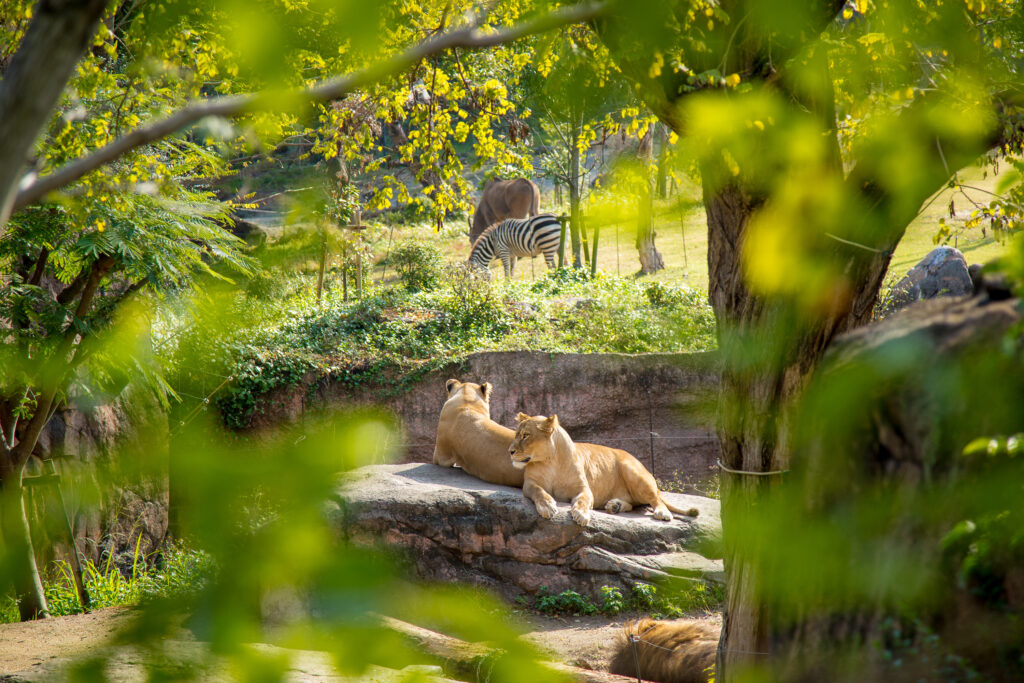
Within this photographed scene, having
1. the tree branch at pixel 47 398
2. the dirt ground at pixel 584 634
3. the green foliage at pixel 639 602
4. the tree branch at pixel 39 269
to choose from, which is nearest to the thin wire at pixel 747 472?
the dirt ground at pixel 584 634

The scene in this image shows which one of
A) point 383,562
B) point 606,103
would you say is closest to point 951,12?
point 606,103

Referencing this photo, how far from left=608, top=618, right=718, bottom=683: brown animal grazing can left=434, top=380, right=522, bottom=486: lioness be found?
10.5 feet

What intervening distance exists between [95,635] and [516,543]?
4281 millimetres

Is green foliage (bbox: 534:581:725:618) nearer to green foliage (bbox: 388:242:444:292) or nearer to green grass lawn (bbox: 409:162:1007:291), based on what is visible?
green grass lawn (bbox: 409:162:1007:291)

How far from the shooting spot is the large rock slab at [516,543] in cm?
900

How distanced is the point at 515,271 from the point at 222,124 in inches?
701

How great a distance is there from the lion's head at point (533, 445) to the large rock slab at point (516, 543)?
1.42 ft

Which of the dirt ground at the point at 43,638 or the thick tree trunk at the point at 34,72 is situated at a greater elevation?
the thick tree trunk at the point at 34,72

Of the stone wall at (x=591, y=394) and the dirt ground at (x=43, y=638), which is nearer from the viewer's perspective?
the dirt ground at (x=43, y=638)

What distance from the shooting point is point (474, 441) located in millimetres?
10078

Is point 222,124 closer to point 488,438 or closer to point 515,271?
point 488,438

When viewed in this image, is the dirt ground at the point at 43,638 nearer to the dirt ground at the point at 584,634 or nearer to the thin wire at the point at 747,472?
the dirt ground at the point at 584,634

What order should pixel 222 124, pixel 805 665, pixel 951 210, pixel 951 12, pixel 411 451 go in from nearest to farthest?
pixel 805 665, pixel 951 12, pixel 222 124, pixel 951 210, pixel 411 451

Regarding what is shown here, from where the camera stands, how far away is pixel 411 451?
1363cm
